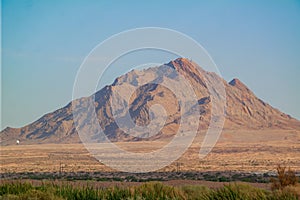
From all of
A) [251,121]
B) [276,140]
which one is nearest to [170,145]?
[276,140]

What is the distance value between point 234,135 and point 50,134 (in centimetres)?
7005

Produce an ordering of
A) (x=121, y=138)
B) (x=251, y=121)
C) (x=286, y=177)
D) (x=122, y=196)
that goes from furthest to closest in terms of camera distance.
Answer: (x=251, y=121) < (x=121, y=138) < (x=286, y=177) < (x=122, y=196)

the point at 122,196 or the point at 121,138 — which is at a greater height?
the point at 121,138

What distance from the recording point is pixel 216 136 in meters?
160

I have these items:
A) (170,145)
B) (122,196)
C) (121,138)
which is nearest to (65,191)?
(122,196)

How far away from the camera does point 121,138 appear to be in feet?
575

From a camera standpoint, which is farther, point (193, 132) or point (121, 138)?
point (121, 138)

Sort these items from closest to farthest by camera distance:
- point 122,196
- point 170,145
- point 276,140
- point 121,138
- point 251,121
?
point 122,196, point 170,145, point 276,140, point 121,138, point 251,121

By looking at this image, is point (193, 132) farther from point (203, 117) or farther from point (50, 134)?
point (50, 134)

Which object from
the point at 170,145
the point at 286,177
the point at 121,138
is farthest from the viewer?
the point at 121,138

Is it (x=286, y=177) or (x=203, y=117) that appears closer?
(x=286, y=177)

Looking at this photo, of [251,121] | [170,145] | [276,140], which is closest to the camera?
[170,145]

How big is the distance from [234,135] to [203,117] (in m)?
23.1

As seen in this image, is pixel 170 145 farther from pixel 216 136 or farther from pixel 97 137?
pixel 97 137
